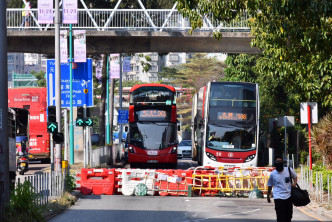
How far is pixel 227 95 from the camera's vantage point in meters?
32.4

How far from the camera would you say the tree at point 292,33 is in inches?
634

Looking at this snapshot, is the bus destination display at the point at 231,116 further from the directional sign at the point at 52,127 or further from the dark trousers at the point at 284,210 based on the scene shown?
the dark trousers at the point at 284,210

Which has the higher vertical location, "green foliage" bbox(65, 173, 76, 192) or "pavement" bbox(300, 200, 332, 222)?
"green foliage" bbox(65, 173, 76, 192)

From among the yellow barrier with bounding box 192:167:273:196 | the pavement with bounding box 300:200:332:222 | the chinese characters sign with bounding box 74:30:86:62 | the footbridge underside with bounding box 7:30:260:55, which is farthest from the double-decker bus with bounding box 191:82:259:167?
the pavement with bounding box 300:200:332:222

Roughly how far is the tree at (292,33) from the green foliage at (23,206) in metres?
6.15

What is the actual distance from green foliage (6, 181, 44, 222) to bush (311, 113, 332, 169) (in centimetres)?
1509

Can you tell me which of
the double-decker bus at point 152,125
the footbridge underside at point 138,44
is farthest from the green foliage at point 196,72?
the footbridge underside at point 138,44

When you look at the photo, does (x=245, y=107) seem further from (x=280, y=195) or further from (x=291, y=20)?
(x=280, y=195)

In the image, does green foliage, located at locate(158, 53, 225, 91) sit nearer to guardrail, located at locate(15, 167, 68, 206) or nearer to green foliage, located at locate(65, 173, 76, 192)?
green foliage, located at locate(65, 173, 76, 192)

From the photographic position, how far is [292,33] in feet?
58.1

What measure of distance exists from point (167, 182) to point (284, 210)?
447 inches

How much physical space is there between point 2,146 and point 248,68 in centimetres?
3229

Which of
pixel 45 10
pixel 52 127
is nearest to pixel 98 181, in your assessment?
pixel 52 127

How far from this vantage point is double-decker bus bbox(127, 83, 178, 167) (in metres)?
38.4
